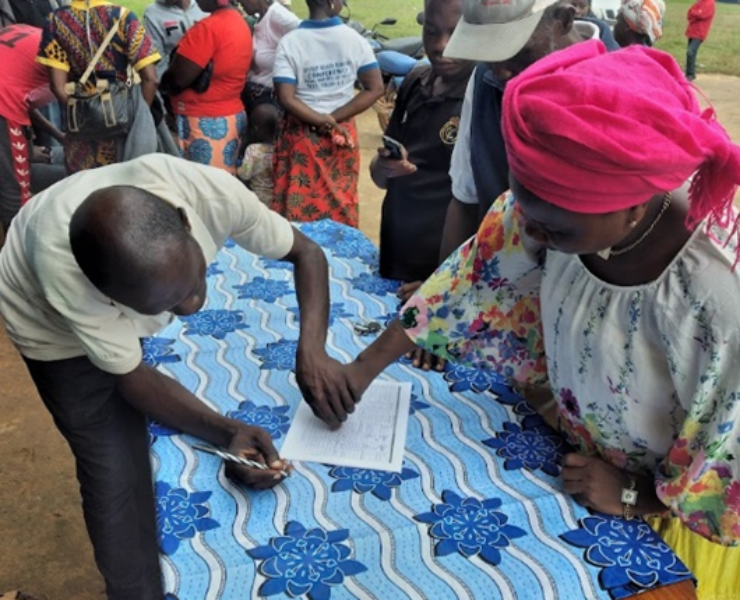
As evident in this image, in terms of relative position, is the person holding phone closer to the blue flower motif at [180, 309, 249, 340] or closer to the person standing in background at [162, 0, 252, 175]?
the blue flower motif at [180, 309, 249, 340]

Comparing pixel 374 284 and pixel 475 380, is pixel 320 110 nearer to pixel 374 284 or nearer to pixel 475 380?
pixel 374 284

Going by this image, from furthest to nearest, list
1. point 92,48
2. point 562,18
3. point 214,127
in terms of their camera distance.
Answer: point 214,127
point 92,48
point 562,18

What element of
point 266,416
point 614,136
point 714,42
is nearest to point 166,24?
point 266,416

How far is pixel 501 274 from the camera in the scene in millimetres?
1481

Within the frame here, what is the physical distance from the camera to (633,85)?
38.5 inches

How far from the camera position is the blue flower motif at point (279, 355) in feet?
5.78

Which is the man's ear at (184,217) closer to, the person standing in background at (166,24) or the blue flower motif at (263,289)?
the blue flower motif at (263,289)

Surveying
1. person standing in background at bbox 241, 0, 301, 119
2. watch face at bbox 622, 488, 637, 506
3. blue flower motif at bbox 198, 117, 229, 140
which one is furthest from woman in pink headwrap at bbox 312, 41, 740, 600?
person standing in background at bbox 241, 0, 301, 119

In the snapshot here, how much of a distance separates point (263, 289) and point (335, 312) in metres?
0.26

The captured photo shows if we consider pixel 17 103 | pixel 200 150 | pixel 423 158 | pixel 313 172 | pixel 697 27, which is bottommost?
pixel 697 27

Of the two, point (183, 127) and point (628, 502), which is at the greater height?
point (628, 502)

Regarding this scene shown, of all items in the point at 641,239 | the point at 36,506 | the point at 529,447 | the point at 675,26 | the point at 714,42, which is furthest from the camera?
the point at 675,26

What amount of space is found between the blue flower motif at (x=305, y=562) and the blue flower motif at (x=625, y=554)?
14.7 inches

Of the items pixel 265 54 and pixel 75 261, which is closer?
pixel 75 261
